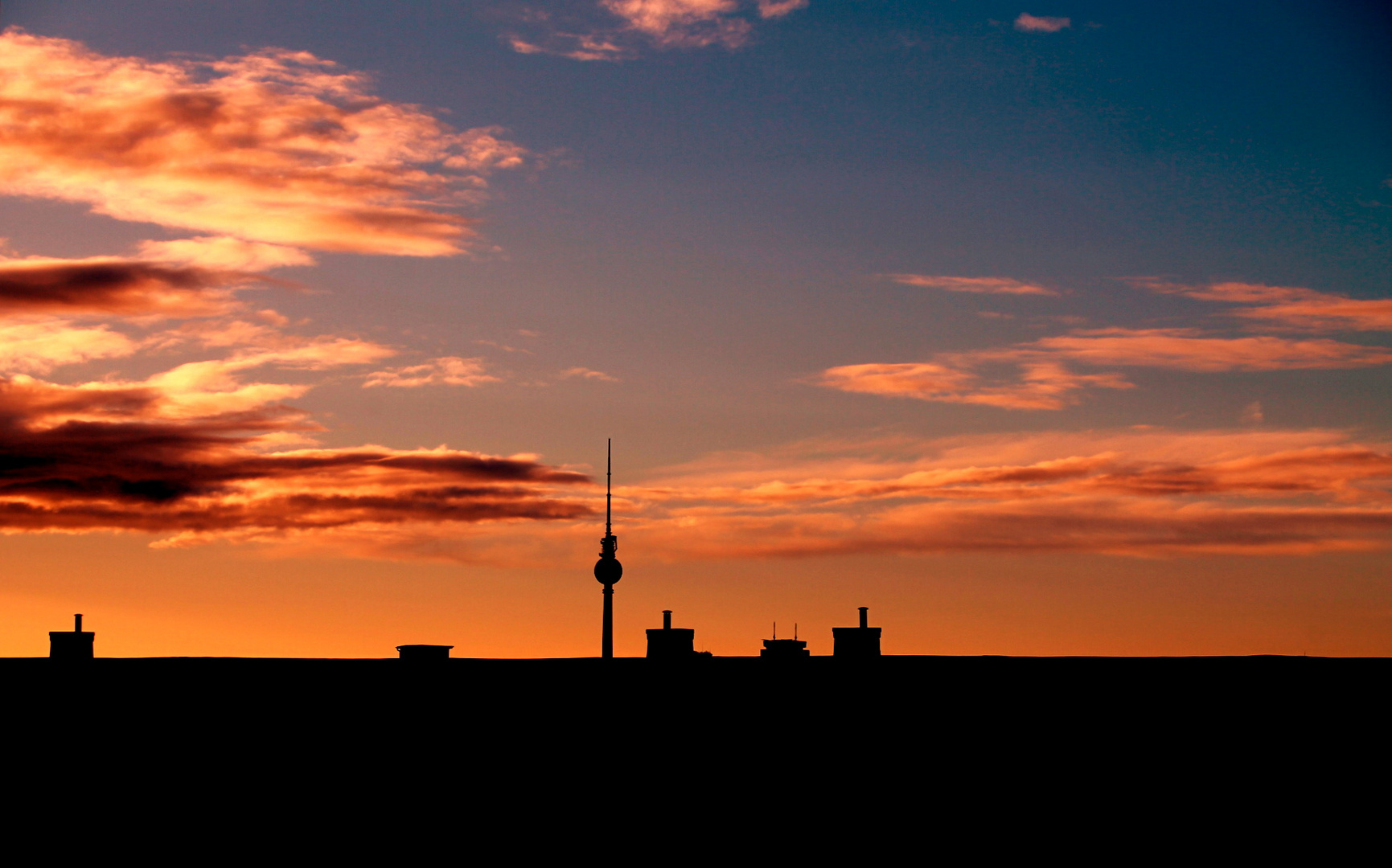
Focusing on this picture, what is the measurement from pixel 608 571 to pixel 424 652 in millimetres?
65936

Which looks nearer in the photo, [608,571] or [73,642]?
[73,642]

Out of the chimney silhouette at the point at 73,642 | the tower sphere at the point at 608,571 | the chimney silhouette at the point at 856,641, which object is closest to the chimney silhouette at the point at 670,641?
the chimney silhouette at the point at 856,641

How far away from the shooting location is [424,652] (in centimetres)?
3350

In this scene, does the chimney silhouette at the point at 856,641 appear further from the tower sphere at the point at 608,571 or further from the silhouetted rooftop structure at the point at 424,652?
the tower sphere at the point at 608,571

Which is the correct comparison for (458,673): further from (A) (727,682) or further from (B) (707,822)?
(B) (707,822)

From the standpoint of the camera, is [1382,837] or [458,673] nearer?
[1382,837]

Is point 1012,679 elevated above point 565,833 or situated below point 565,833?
above

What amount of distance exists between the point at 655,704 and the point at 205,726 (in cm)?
848

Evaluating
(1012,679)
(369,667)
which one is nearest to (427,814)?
(369,667)

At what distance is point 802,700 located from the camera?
2947 cm

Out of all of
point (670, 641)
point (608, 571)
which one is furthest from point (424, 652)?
point (608, 571)

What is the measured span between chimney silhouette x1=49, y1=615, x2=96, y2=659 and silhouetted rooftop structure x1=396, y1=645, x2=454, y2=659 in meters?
9.77

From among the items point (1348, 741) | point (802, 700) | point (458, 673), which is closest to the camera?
point (1348, 741)

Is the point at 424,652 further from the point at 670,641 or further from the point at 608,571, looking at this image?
the point at 608,571
